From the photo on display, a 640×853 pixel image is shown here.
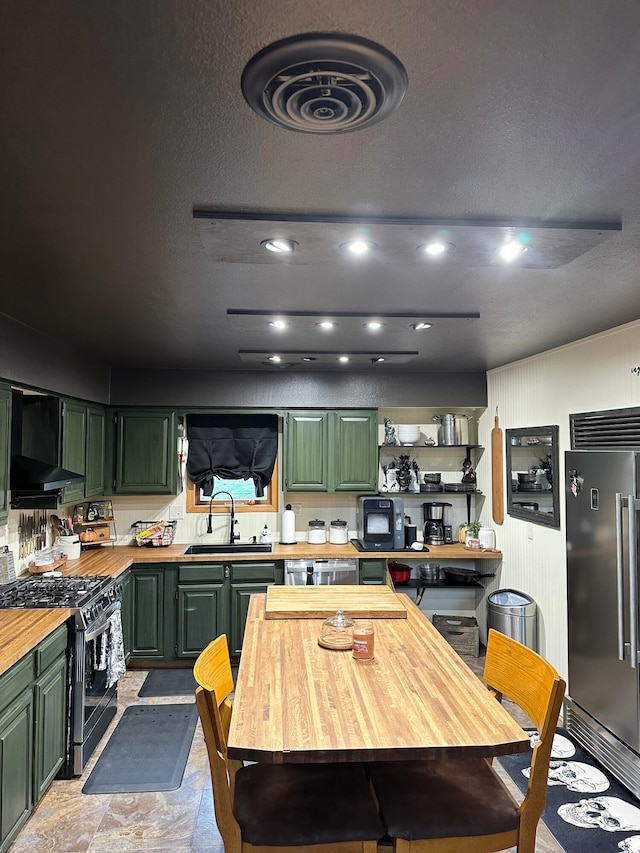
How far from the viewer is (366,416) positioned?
17.1 feet

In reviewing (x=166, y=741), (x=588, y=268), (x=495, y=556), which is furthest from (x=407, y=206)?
(x=495, y=556)

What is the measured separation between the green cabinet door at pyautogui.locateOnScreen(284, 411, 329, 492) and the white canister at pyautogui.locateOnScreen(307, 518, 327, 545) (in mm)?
362

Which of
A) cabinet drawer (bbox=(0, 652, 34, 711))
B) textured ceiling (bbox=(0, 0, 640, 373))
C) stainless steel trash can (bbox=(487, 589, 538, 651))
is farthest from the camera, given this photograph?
stainless steel trash can (bbox=(487, 589, 538, 651))

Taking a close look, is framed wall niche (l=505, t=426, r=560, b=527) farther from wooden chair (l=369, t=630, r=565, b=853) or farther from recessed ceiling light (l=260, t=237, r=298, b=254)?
recessed ceiling light (l=260, t=237, r=298, b=254)

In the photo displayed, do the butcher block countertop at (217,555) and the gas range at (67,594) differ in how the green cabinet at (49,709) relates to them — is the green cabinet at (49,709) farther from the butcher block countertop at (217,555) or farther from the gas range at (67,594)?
the butcher block countertop at (217,555)

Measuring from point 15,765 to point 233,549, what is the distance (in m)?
2.72

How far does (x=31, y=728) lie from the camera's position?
268cm

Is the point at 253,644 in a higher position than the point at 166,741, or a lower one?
higher

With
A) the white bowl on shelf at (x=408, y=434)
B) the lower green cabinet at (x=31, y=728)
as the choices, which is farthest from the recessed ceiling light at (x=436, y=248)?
the white bowl on shelf at (x=408, y=434)

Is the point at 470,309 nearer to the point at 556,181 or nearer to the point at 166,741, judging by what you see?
the point at 556,181

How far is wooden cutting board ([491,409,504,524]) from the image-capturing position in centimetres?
493

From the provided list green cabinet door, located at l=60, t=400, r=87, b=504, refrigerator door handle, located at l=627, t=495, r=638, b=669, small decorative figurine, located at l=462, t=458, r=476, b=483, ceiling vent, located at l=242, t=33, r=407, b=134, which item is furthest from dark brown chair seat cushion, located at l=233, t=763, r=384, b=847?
small decorative figurine, located at l=462, t=458, r=476, b=483

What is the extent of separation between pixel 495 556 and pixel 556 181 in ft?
12.9

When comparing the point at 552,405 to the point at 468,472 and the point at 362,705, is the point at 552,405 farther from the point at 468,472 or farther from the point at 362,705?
the point at 362,705
